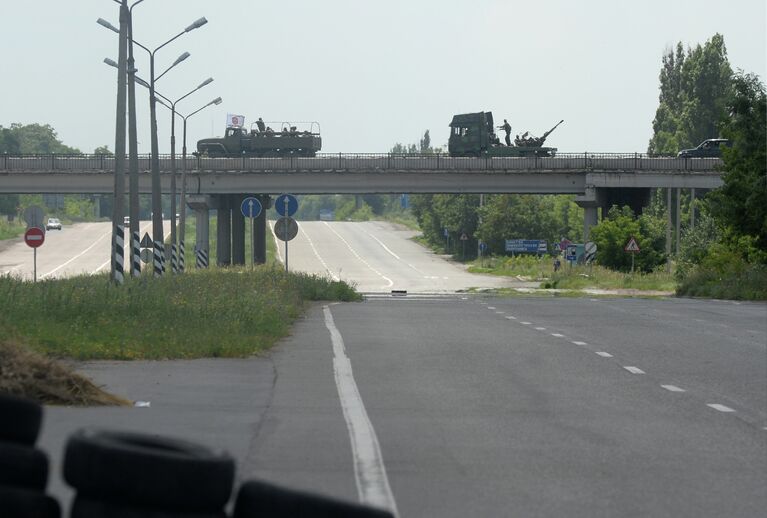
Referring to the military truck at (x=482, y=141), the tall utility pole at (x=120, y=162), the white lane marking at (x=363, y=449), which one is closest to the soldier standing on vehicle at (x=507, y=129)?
the military truck at (x=482, y=141)

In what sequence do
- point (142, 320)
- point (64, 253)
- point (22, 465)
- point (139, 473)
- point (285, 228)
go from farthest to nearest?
point (64, 253) < point (285, 228) < point (142, 320) < point (22, 465) < point (139, 473)

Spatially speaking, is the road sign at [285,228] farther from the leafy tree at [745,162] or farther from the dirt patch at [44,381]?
the dirt patch at [44,381]

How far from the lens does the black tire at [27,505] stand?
3.33 meters

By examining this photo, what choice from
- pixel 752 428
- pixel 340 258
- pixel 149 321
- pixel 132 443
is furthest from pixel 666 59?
pixel 132 443

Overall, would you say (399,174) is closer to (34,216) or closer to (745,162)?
(745,162)

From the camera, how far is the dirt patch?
1193cm

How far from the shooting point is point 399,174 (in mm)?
78000

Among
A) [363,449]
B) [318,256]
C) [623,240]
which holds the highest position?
[363,449]

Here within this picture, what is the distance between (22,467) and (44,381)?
907cm

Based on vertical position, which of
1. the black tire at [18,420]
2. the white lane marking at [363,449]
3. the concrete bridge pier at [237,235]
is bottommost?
the concrete bridge pier at [237,235]

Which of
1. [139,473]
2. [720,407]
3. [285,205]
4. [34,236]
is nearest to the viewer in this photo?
[139,473]

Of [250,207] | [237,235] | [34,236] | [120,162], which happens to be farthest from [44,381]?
[237,235]

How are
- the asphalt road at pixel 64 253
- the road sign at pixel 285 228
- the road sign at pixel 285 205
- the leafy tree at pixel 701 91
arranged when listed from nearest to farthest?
the road sign at pixel 285 205
the road sign at pixel 285 228
the asphalt road at pixel 64 253
the leafy tree at pixel 701 91

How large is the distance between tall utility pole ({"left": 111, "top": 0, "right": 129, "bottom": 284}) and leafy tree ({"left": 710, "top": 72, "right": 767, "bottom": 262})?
85.3 feet
